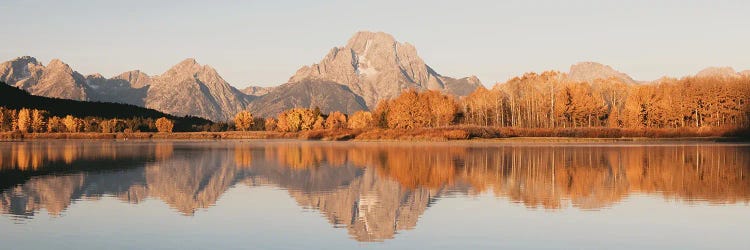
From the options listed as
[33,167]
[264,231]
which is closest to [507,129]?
[33,167]

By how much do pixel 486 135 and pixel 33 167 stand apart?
84103 millimetres

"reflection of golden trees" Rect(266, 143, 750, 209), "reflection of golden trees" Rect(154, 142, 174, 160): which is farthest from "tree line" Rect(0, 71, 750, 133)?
"reflection of golden trees" Rect(266, 143, 750, 209)

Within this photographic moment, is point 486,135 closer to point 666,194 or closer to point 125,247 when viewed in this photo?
point 666,194

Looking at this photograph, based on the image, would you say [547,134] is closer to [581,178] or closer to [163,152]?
[163,152]

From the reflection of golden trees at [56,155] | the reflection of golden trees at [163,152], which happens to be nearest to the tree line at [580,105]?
the reflection of golden trees at [163,152]

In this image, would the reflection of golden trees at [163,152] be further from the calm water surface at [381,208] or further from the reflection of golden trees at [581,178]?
the calm water surface at [381,208]

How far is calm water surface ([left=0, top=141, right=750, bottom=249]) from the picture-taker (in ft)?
67.4

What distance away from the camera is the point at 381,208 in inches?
1121

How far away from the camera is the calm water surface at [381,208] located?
2055 cm

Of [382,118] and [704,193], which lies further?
[382,118]

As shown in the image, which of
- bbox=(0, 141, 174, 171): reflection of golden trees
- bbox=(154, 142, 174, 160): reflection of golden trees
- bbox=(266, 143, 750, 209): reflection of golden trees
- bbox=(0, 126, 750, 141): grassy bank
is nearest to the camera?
bbox=(266, 143, 750, 209): reflection of golden trees

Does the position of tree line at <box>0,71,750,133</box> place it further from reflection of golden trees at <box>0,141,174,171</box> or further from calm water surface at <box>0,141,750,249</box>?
calm water surface at <box>0,141,750,249</box>

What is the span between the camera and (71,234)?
2150 cm

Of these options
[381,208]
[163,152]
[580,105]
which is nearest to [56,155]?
[163,152]
